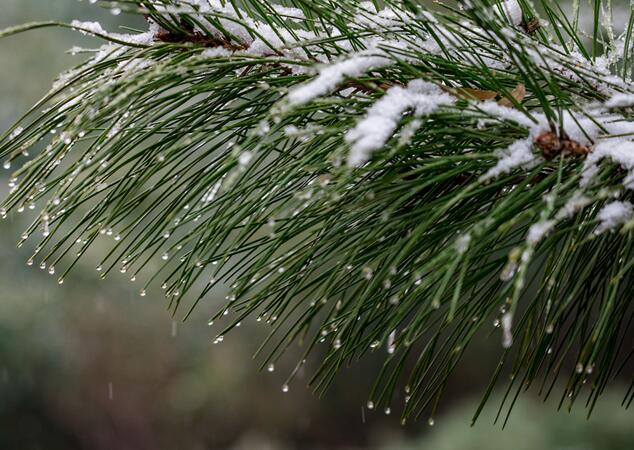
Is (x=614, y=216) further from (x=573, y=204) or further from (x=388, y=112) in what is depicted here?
(x=388, y=112)

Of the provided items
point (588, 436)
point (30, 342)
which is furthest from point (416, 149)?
point (30, 342)

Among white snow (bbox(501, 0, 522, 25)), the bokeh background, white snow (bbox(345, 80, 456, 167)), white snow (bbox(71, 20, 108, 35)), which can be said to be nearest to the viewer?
white snow (bbox(345, 80, 456, 167))

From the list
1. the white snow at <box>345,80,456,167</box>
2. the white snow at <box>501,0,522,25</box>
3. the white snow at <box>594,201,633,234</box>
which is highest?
the white snow at <box>501,0,522,25</box>

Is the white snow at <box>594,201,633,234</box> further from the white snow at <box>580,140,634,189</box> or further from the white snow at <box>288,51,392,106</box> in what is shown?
the white snow at <box>288,51,392,106</box>

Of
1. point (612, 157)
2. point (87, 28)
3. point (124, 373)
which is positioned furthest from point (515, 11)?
point (124, 373)

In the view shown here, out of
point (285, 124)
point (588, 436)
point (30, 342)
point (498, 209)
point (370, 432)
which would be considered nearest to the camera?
point (498, 209)

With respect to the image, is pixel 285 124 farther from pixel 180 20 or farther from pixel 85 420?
pixel 85 420

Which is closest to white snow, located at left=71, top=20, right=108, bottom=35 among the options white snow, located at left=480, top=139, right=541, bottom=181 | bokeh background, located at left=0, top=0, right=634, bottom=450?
white snow, located at left=480, top=139, right=541, bottom=181
